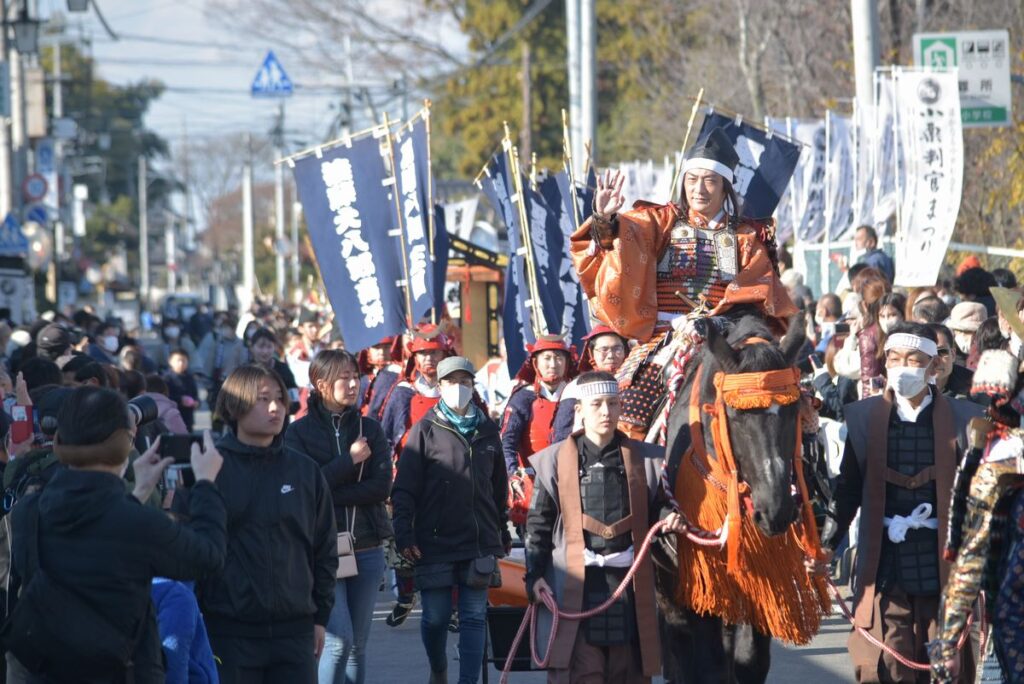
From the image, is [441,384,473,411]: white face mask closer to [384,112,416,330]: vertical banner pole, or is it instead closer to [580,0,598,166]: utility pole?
[384,112,416,330]: vertical banner pole

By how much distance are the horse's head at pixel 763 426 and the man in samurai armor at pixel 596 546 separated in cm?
39

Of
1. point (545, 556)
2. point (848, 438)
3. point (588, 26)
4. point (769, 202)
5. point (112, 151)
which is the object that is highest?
point (112, 151)

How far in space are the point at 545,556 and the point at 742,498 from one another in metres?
0.89

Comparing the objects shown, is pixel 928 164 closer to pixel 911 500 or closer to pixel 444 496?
pixel 444 496

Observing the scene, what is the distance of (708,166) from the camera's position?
802cm

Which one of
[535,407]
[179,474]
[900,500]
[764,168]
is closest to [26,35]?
[179,474]

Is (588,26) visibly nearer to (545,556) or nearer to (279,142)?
(545,556)

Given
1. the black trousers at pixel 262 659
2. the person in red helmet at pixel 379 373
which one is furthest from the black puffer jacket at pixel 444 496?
the person in red helmet at pixel 379 373

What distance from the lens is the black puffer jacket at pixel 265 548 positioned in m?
5.77

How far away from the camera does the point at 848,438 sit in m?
7.07

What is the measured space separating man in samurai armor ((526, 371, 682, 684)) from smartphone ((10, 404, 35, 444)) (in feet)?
7.79

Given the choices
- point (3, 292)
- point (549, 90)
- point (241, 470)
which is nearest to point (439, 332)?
point (241, 470)

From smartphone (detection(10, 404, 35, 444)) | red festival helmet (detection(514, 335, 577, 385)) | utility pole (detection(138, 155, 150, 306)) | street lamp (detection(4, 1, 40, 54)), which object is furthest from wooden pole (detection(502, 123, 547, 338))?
utility pole (detection(138, 155, 150, 306))

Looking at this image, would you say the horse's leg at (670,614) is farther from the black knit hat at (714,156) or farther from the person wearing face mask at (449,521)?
the black knit hat at (714,156)
